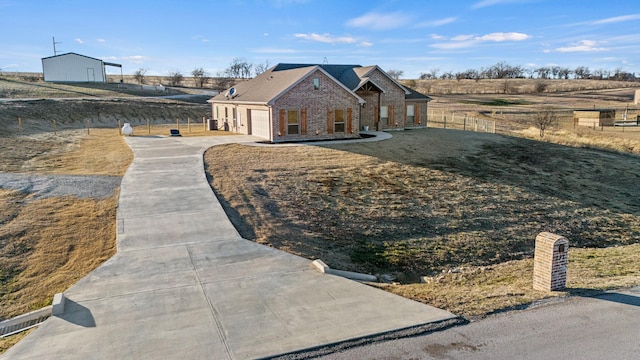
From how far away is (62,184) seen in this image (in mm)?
15891

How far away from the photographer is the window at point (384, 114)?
33062 mm

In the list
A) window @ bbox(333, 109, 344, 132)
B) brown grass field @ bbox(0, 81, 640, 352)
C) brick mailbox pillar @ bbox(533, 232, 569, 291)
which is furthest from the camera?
window @ bbox(333, 109, 344, 132)

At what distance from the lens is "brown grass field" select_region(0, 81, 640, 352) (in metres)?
9.93

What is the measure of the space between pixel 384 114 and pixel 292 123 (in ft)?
30.1

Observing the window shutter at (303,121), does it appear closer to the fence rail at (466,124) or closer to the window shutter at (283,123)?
the window shutter at (283,123)

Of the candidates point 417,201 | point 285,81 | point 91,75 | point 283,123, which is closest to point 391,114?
point 285,81

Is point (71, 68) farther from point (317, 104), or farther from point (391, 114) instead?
point (317, 104)

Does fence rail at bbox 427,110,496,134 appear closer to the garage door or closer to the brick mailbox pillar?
the garage door

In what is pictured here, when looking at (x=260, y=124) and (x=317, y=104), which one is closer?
(x=317, y=104)

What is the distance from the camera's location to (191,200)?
14.6 metres

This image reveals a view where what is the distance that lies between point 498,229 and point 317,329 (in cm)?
1003

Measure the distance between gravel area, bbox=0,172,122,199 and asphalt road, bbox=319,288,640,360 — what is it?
11.6 m

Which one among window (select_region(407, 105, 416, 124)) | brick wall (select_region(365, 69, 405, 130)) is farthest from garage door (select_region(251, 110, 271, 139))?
window (select_region(407, 105, 416, 124))

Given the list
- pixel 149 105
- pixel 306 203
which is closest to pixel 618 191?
pixel 306 203
